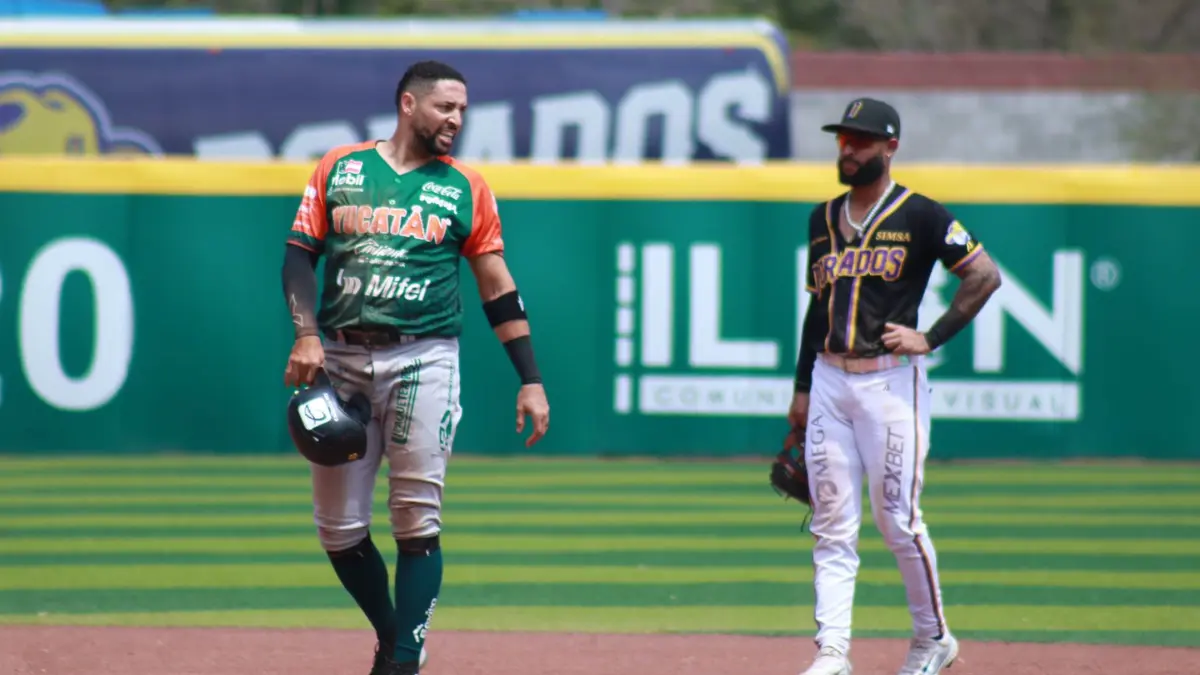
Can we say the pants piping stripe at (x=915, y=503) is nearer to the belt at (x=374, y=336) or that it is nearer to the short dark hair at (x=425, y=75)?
the belt at (x=374, y=336)

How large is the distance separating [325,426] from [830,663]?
1774mm

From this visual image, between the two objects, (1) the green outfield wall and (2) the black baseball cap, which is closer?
(2) the black baseball cap

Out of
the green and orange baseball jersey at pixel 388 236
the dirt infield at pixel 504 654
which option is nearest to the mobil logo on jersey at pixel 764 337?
the dirt infield at pixel 504 654

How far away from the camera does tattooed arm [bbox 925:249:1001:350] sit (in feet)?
19.0

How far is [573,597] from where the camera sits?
25.3 ft

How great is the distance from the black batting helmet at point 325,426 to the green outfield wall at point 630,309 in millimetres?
7506

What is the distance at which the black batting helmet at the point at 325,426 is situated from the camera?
5246mm

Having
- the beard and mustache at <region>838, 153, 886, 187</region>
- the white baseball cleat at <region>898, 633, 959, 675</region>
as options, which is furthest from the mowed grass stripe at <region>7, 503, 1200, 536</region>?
the beard and mustache at <region>838, 153, 886, 187</region>

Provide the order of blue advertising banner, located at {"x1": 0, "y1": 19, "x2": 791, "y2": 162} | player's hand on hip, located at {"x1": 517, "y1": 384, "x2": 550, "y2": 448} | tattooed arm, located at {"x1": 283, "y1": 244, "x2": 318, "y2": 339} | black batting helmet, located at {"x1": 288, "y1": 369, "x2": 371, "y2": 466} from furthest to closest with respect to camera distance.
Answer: blue advertising banner, located at {"x1": 0, "y1": 19, "x2": 791, "y2": 162}
player's hand on hip, located at {"x1": 517, "y1": 384, "x2": 550, "y2": 448}
tattooed arm, located at {"x1": 283, "y1": 244, "x2": 318, "y2": 339}
black batting helmet, located at {"x1": 288, "y1": 369, "x2": 371, "y2": 466}

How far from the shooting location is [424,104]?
213 inches

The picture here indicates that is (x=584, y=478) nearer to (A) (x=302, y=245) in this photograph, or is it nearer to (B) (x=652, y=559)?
(B) (x=652, y=559)

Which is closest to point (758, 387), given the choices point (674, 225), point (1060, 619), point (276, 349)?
point (674, 225)

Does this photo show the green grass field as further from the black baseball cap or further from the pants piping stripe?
the black baseball cap

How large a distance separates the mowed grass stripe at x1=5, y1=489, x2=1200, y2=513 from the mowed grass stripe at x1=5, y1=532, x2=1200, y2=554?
1161 mm
